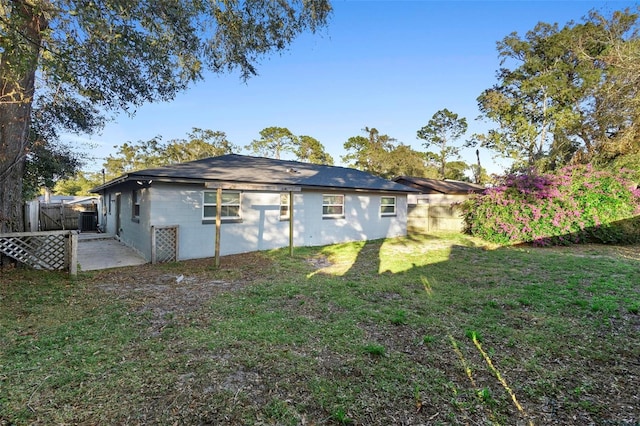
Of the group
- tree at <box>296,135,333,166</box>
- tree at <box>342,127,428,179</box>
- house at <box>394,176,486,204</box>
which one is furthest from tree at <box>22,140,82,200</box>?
tree at <box>342,127,428,179</box>

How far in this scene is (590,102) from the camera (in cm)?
2038

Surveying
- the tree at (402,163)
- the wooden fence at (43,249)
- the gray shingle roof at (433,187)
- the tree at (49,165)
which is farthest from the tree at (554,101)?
the tree at (49,165)

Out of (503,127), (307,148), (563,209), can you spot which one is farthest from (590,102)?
(307,148)

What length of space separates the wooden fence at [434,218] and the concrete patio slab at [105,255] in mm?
12758

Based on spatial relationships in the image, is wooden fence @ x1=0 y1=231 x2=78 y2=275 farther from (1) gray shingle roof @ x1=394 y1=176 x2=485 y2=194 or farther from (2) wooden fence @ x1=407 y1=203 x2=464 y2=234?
(1) gray shingle roof @ x1=394 y1=176 x2=485 y2=194

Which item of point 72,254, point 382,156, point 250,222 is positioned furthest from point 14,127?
point 382,156

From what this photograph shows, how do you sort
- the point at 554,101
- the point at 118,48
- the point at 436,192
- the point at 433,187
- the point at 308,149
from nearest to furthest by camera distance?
the point at 118,48 < the point at 436,192 < the point at 433,187 < the point at 554,101 < the point at 308,149

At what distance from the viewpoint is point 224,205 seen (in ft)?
31.7

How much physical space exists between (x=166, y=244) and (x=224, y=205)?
204cm

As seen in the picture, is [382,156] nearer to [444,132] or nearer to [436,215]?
[444,132]

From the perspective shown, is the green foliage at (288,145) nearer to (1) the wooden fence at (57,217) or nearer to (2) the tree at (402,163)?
(2) the tree at (402,163)

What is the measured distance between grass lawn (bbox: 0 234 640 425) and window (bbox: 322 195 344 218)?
5.61m

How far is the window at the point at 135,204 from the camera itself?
992cm

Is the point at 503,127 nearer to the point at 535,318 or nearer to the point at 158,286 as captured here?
the point at 535,318
